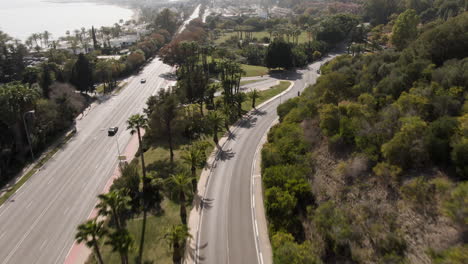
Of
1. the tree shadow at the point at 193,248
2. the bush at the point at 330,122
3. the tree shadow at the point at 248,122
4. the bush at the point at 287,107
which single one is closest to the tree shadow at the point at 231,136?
the tree shadow at the point at 248,122

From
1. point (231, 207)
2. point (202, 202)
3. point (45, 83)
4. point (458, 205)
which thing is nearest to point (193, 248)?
point (231, 207)

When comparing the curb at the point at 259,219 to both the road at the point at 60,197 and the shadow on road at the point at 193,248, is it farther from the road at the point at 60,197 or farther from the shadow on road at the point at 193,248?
the road at the point at 60,197

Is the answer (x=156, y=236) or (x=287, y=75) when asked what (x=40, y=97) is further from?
(x=287, y=75)

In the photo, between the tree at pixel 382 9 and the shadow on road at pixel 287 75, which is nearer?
the shadow on road at pixel 287 75

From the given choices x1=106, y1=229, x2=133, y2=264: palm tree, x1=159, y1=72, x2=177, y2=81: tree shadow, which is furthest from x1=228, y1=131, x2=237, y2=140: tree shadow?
x1=159, y1=72, x2=177, y2=81: tree shadow

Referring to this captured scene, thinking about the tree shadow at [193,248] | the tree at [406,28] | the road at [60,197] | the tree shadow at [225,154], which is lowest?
the road at [60,197]

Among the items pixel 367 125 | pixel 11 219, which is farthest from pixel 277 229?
pixel 11 219
